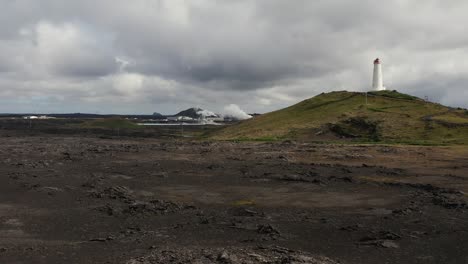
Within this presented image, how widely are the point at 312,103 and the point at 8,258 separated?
7791 cm

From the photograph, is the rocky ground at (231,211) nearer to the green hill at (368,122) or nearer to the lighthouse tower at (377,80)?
the green hill at (368,122)

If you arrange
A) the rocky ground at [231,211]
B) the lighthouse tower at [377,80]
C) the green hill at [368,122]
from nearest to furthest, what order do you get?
the rocky ground at [231,211], the green hill at [368,122], the lighthouse tower at [377,80]

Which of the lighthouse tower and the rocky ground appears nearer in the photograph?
the rocky ground

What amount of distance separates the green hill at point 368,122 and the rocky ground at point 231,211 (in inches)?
914

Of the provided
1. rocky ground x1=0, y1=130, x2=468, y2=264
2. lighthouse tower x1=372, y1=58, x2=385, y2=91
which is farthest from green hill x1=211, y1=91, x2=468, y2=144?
rocky ground x1=0, y1=130, x2=468, y2=264

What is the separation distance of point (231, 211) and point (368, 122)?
50204 millimetres

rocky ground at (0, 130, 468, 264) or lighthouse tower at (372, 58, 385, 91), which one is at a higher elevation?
lighthouse tower at (372, 58, 385, 91)

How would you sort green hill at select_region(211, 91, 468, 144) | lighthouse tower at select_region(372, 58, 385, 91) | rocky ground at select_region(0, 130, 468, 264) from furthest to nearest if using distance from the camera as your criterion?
lighthouse tower at select_region(372, 58, 385, 91) → green hill at select_region(211, 91, 468, 144) → rocky ground at select_region(0, 130, 468, 264)

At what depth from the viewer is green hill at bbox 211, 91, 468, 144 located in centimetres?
6069

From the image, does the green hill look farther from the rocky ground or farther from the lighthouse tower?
the rocky ground

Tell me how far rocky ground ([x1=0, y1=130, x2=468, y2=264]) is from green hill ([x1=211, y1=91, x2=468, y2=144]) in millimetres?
23205

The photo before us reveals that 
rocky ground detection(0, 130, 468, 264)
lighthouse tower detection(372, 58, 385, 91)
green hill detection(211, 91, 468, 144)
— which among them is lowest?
rocky ground detection(0, 130, 468, 264)

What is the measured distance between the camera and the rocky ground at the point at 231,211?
14.7 meters

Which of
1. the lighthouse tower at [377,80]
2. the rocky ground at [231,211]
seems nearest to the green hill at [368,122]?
the lighthouse tower at [377,80]
